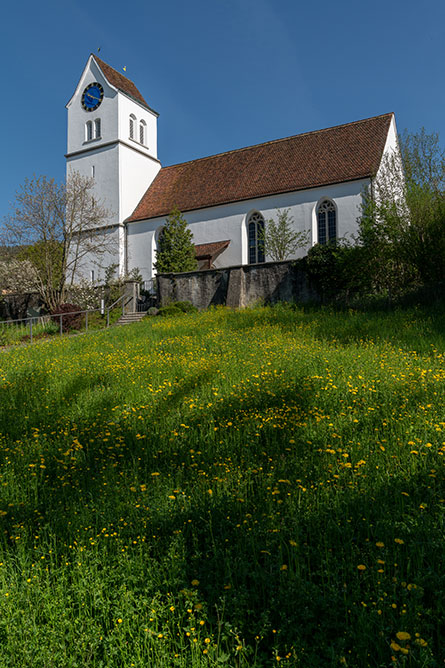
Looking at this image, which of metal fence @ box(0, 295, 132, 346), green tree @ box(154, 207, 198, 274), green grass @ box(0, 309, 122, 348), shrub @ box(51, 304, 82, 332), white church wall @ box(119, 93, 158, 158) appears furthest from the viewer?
white church wall @ box(119, 93, 158, 158)

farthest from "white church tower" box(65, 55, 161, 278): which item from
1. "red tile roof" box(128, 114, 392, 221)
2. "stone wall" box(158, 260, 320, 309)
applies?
"stone wall" box(158, 260, 320, 309)

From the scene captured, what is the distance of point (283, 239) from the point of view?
2533 cm

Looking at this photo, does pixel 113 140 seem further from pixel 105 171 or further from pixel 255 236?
pixel 255 236

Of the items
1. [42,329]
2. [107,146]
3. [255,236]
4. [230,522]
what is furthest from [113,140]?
[230,522]

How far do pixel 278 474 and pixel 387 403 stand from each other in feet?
7.14

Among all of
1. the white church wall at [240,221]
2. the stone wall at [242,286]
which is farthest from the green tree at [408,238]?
the white church wall at [240,221]

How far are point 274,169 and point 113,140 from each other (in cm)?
1321

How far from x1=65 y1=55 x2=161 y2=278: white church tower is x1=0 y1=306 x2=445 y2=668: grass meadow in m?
26.7

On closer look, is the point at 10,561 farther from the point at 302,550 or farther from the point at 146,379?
the point at 146,379

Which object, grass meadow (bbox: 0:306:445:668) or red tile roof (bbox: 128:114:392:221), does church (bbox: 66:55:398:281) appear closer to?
red tile roof (bbox: 128:114:392:221)

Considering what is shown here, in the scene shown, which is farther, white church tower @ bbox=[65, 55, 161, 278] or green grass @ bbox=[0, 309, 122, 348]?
white church tower @ bbox=[65, 55, 161, 278]

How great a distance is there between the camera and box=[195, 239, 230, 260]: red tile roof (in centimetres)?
2733

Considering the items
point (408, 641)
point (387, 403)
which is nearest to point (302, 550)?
point (408, 641)

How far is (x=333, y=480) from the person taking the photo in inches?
149
